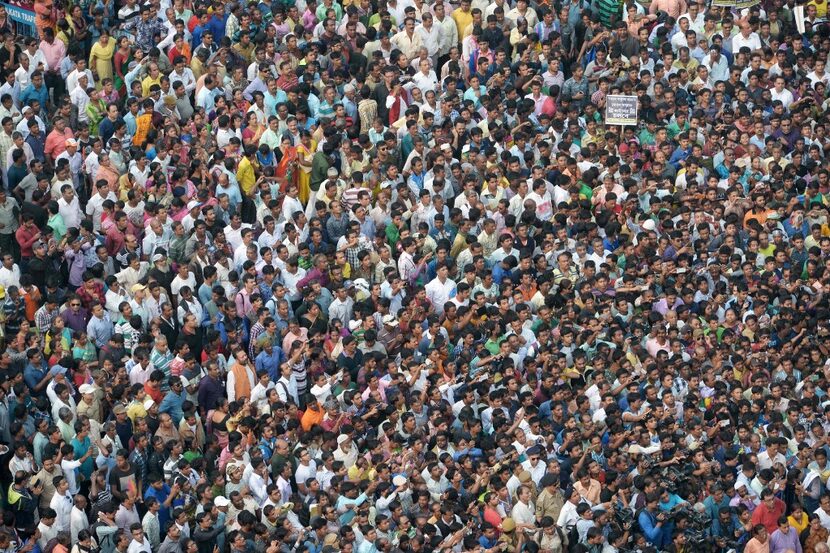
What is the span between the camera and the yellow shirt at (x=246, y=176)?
29.5m

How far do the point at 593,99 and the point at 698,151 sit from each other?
1983mm

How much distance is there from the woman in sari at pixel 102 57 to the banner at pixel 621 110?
7301 millimetres

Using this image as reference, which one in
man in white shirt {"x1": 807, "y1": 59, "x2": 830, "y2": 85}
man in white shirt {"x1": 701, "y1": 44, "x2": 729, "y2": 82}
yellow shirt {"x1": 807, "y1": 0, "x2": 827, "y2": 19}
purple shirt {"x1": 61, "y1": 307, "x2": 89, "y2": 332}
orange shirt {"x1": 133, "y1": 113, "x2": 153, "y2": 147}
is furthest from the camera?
yellow shirt {"x1": 807, "y1": 0, "x2": 827, "y2": 19}

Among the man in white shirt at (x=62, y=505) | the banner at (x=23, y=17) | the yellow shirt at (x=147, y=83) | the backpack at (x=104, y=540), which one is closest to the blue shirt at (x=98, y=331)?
the man in white shirt at (x=62, y=505)

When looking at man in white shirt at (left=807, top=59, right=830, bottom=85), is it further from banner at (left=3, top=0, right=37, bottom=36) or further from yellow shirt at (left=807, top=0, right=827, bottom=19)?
banner at (left=3, top=0, right=37, bottom=36)

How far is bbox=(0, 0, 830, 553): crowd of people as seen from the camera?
25469 millimetres

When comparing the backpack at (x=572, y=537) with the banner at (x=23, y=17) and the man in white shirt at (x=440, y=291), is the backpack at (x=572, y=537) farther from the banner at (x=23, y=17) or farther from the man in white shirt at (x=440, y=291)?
the banner at (x=23, y=17)

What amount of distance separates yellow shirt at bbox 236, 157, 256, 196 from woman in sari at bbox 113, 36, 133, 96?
2749mm

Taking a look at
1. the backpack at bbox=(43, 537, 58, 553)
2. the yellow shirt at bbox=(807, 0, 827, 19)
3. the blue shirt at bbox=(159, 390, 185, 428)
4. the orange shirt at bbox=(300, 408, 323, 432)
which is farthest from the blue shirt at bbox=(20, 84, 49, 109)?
the yellow shirt at bbox=(807, 0, 827, 19)

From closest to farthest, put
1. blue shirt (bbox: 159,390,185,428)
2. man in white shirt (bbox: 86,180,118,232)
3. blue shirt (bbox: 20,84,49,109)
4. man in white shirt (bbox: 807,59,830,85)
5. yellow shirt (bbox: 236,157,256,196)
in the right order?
blue shirt (bbox: 159,390,185,428) < man in white shirt (bbox: 86,180,118,232) < yellow shirt (bbox: 236,157,256,196) < blue shirt (bbox: 20,84,49,109) < man in white shirt (bbox: 807,59,830,85)

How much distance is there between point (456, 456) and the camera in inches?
1023

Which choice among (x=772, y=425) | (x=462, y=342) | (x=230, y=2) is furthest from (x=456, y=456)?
(x=230, y=2)

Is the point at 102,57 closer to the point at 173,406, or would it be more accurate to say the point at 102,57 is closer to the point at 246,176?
the point at 246,176

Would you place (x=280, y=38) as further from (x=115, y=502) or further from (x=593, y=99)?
(x=115, y=502)
